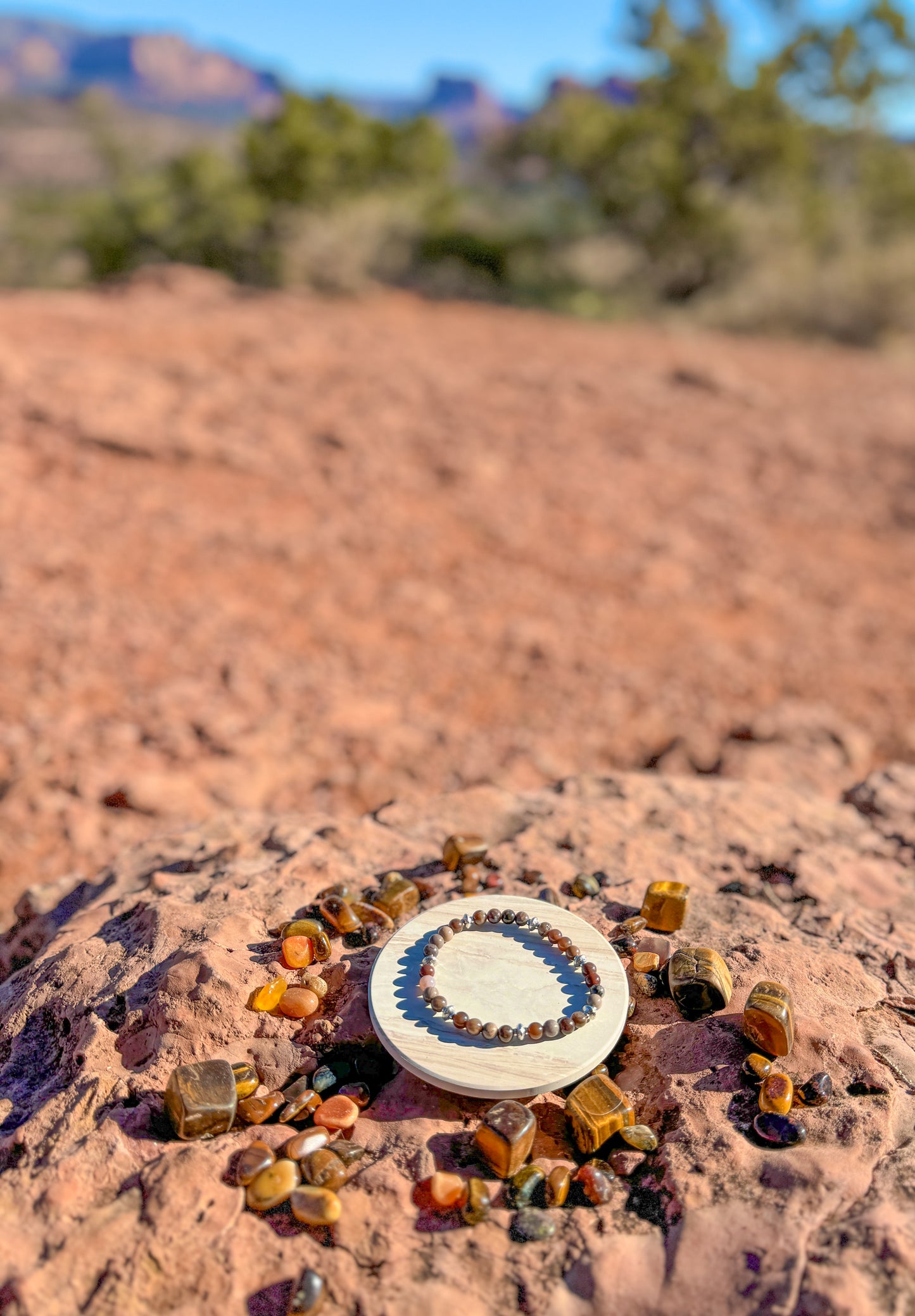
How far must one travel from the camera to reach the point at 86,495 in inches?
172

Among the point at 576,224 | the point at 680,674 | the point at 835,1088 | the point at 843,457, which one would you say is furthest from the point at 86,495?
the point at 576,224

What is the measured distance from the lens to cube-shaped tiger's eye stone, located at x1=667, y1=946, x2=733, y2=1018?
1627 millimetres

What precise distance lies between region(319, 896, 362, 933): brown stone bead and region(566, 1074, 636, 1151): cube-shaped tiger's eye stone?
1.92ft

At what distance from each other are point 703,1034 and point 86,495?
3.95 m

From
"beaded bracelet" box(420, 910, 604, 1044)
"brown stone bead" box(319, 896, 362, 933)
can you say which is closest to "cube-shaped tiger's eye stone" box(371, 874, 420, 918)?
"brown stone bead" box(319, 896, 362, 933)

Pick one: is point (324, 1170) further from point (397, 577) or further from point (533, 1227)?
point (397, 577)

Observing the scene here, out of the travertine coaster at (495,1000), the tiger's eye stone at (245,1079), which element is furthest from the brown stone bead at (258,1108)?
the travertine coaster at (495,1000)

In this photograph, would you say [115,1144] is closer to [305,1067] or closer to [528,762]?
[305,1067]

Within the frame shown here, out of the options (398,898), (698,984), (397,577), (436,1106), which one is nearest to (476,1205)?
(436,1106)

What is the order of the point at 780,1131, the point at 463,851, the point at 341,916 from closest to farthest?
the point at 780,1131, the point at 341,916, the point at 463,851

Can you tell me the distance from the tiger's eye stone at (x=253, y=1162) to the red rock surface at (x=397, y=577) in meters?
1.24

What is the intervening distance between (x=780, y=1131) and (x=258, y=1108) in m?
0.90

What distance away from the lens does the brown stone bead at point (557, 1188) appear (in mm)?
1370

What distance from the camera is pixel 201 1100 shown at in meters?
1.43
